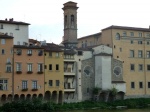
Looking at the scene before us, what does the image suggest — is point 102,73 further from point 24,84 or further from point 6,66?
point 6,66

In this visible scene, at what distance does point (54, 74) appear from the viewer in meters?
62.9

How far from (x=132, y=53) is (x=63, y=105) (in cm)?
1873

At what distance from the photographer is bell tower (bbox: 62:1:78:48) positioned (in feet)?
237

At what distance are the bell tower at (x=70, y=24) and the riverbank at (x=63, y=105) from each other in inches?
511

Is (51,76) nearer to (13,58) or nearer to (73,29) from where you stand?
(13,58)

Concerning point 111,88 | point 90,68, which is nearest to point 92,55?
point 90,68

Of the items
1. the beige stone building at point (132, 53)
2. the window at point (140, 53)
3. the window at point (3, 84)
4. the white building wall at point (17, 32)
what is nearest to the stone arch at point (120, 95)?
the beige stone building at point (132, 53)

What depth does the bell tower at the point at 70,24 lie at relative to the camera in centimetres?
7231

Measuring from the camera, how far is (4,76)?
58.5 meters

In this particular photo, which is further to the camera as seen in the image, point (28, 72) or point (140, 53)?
point (140, 53)

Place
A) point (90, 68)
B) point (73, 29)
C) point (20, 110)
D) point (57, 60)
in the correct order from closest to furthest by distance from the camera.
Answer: point (20, 110)
point (57, 60)
point (90, 68)
point (73, 29)

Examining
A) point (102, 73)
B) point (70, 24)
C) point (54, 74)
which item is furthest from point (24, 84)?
point (70, 24)

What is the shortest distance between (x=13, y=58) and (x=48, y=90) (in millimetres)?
7632

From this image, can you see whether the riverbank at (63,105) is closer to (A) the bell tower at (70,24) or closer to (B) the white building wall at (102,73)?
(B) the white building wall at (102,73)
